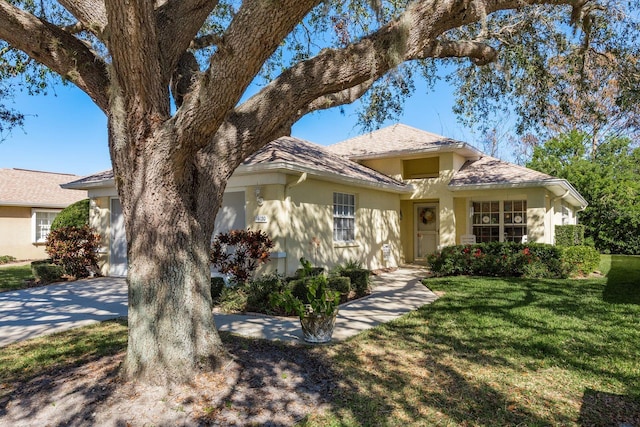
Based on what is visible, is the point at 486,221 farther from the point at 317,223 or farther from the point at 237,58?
the point at 237,58

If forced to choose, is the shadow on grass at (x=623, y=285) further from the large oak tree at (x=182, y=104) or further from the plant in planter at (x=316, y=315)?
the large oak tree at (x=182, y=104)

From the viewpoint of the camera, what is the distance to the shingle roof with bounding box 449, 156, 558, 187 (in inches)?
530

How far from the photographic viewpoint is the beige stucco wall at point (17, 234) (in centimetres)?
1891

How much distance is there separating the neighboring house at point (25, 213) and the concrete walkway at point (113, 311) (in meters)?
10.5

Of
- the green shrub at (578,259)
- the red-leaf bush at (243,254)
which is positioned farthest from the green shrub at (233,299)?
the green shrub at (578,259)

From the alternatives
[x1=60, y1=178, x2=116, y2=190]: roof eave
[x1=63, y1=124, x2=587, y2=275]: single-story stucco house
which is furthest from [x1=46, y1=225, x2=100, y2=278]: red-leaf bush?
[x1=60, y1=178, x2=116, y2=190]: roof eave

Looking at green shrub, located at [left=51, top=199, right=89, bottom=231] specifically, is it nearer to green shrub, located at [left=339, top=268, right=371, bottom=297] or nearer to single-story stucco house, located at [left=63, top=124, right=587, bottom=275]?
single-story stucco house, located at [left=63, top=124, right=587, bottom=275]

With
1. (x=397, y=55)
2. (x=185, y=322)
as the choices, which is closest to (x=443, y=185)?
(x=397, y=55)

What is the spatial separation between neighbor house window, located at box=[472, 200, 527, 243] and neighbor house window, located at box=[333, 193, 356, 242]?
5.61m

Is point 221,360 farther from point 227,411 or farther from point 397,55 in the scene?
point 397,55

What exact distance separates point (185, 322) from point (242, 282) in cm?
479

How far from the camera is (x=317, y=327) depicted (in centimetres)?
560

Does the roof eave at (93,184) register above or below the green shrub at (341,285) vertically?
above

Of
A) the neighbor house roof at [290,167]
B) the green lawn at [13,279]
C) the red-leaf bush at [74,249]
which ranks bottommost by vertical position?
the green lawn at [13,279]
